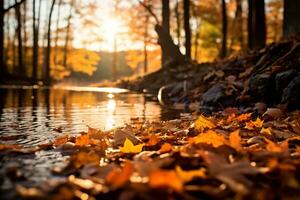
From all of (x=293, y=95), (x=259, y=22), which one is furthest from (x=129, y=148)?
(x=259, y=22)

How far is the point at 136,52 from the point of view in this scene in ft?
122

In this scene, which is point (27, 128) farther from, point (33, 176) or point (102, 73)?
point (102, 73)

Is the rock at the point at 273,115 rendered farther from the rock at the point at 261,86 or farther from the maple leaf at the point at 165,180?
the maple leaf at the point at 165,180

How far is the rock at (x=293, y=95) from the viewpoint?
238 inches

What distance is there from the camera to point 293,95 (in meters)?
6.11

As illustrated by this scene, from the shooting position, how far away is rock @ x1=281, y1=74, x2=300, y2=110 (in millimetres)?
6047

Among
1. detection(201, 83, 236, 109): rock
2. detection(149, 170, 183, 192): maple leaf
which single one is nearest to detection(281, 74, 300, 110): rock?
detection(201, 83, 236, 109): rock

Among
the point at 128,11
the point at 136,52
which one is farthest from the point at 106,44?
the point at 128,11

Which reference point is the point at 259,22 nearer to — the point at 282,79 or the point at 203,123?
the point at 282,79

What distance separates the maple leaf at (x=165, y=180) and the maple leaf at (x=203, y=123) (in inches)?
81.8

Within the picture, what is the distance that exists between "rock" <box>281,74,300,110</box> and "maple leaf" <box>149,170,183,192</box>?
4749 millimetres

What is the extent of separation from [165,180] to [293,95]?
4.91 meters

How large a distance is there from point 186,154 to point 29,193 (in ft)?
3.12

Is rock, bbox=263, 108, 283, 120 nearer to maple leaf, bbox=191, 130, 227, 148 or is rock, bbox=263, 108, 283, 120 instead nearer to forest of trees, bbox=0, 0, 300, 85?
maple leaf, bbox=191, 130, 227, 148
